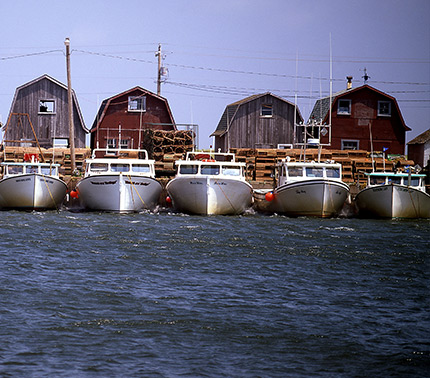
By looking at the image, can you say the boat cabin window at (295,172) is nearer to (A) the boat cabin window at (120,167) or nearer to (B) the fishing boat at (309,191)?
(B) the fishing boat at (309,191)

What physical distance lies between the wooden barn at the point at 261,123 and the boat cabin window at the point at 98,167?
20472 millimetres

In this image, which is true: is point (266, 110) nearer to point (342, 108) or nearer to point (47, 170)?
point (342, 108)

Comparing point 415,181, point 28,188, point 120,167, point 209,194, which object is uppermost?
point 120,167

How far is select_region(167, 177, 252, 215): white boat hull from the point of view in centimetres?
2928

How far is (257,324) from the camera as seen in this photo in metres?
11.4

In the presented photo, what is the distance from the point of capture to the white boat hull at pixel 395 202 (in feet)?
97.0

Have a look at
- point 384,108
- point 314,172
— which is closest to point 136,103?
point 384,108

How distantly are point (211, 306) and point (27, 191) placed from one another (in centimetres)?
1953

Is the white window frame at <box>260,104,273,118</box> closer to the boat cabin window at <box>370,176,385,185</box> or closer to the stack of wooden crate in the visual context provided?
the stack of wooden crate

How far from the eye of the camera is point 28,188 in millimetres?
30156

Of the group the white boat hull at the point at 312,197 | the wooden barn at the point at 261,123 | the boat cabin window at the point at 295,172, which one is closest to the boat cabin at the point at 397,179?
the white boat hull at the point at 312,197

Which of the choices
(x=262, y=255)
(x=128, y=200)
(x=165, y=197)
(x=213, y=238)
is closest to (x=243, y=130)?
(x=165, y=197)

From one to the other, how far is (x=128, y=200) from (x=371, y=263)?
14231 millimetres

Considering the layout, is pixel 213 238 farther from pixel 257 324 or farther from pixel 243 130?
pixel 243 130
